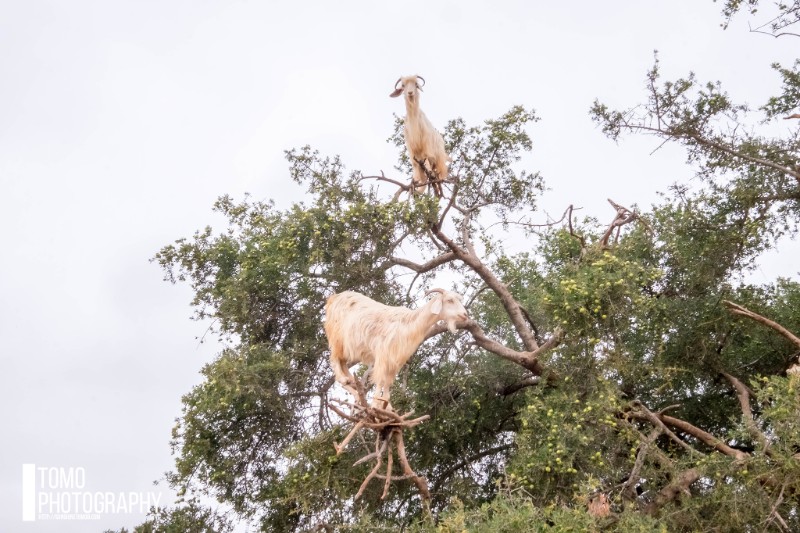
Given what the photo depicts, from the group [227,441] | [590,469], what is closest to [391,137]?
[227,441]

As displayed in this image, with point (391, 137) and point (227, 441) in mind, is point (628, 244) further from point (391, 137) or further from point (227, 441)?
point (227, 441)

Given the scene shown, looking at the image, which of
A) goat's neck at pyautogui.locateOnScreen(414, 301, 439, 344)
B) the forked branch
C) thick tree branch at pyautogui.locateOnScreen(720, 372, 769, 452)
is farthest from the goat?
thick tree branch at pyautogui.locateOnScreen(720, 372, 769, 452)

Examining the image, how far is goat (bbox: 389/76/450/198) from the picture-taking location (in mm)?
9734

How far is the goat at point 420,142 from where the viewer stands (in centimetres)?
973

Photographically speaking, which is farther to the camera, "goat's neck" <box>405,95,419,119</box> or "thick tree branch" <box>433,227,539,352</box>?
"goat's neck" <box>405,95,419,119</box>

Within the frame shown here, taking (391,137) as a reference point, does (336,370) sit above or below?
below

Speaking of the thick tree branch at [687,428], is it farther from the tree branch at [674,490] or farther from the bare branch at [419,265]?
the bare branch at [419,265]

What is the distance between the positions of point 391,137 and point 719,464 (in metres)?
6.32

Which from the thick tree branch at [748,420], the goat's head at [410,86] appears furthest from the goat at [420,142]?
the thick tree branch at [748,420]

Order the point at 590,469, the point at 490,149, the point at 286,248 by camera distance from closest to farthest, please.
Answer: the point at 590,469, the point at 286,248, the point at 490,149

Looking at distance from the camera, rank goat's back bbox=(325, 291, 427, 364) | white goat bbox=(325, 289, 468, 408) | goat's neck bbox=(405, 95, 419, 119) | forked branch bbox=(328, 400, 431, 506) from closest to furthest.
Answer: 1. forked branch bbox=(328, 400, 431, 506)
2. white goat bbox=(325, 289, 468, 408)
3. goat's back bbox=(325, 291, 427, 364)
4. goat's neck bbox=(405, 95, 419, 119)

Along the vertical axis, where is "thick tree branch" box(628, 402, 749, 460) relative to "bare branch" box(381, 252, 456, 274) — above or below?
below

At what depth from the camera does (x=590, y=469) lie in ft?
26.9

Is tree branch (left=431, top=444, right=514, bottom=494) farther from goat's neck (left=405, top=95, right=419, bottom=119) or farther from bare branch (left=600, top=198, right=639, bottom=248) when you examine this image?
goat's neck (left=405, top=95, right=419, bottom=119)
